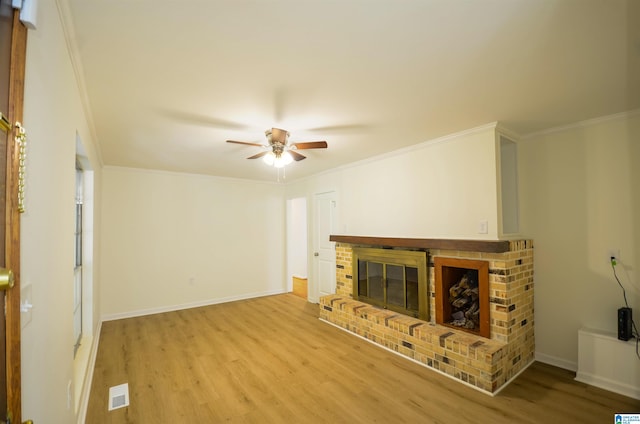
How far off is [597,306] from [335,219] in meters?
3.34

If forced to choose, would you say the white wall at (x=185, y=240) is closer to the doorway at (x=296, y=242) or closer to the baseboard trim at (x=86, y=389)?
the doorway at (x=296, y=242)

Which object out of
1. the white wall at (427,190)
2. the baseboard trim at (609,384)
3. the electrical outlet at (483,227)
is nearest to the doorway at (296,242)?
the white wall at (427,190)

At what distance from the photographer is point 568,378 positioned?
9.14 ft

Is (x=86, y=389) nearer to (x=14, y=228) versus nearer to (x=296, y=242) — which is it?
(x=14, y=228)

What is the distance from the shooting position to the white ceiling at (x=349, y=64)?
1429 millimetres

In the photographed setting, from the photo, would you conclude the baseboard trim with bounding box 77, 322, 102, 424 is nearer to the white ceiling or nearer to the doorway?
the white ceiling

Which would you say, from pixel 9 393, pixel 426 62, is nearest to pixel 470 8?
pixel 426 62

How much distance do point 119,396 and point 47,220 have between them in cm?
209

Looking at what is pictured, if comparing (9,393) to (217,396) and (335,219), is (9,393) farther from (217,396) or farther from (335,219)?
(335,219)

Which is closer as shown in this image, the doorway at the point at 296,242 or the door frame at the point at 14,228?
the door frame at the point at 14,228

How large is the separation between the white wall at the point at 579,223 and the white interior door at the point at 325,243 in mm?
2780

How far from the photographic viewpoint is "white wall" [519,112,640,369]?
8.77ft

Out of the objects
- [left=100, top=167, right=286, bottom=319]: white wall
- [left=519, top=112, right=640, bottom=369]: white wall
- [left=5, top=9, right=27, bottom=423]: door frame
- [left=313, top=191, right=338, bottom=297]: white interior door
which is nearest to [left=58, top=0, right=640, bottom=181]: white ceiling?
[left=519, top=112, right=640, bottom=369]: white wall

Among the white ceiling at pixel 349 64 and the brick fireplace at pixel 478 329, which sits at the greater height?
the white ceiling at pixel 349 64
